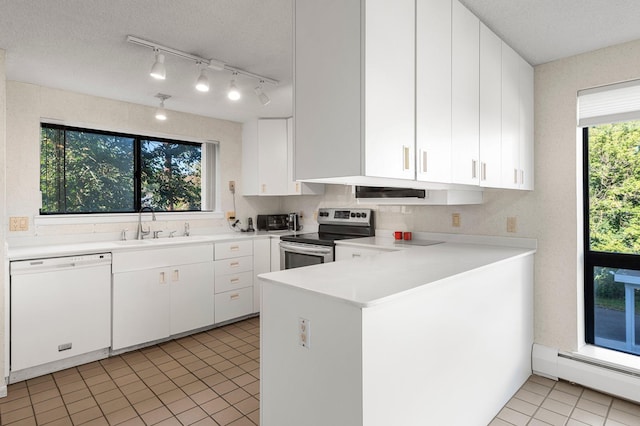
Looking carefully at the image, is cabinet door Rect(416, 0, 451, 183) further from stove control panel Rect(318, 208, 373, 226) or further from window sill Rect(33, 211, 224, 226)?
window sill Rect(33, 211, 224, 226)

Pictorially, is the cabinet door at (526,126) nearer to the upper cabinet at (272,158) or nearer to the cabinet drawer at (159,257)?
the upper cabinet at (272,158)

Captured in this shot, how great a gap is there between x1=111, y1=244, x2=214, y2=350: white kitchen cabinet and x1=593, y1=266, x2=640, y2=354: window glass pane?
3.49 meters

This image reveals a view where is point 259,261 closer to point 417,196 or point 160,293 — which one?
point 160,293

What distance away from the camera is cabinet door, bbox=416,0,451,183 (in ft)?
5.39

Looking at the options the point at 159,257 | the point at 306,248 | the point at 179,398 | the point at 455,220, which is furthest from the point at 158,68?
the point at 455,220

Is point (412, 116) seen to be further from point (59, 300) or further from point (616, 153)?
point (59, 300)

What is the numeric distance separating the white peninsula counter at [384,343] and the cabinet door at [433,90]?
0.57 metres

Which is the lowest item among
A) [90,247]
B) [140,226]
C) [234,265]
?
[234,265]

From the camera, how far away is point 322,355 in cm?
146

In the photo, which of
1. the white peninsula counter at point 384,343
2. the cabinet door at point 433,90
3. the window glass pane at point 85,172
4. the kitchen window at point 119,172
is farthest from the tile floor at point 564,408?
the window glass pane at point 85,172

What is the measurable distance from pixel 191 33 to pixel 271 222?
2821 mm

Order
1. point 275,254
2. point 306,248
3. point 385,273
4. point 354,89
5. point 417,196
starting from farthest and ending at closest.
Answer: point 275,254 < point 306,248 < point 417,196 < point 385,273 < point 354,89

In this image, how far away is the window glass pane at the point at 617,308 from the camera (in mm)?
2623

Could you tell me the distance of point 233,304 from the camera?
398cm
